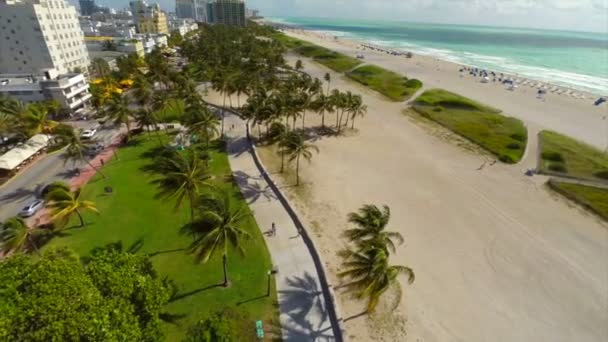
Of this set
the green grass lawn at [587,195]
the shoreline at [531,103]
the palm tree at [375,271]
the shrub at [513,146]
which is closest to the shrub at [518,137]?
the shrub at [513,146]

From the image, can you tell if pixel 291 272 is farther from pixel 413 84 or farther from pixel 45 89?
pixel 413 84

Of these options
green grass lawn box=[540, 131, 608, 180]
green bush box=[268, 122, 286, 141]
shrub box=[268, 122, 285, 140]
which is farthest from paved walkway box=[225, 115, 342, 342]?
green grass lawn box=[540, 131, 608, 180]

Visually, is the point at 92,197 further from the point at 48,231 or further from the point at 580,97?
the point at 580,97

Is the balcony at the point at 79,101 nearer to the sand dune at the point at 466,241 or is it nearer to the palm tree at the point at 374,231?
the sand dune at the point at 466,241

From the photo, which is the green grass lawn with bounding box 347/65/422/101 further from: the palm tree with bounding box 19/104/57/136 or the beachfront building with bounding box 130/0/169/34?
the beachfront building with bounding box 130/0/169/34

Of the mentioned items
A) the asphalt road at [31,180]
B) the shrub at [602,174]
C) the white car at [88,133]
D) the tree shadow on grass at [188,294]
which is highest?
the shrub at [602,174]

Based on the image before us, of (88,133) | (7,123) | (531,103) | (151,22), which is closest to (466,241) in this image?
(88,133)
